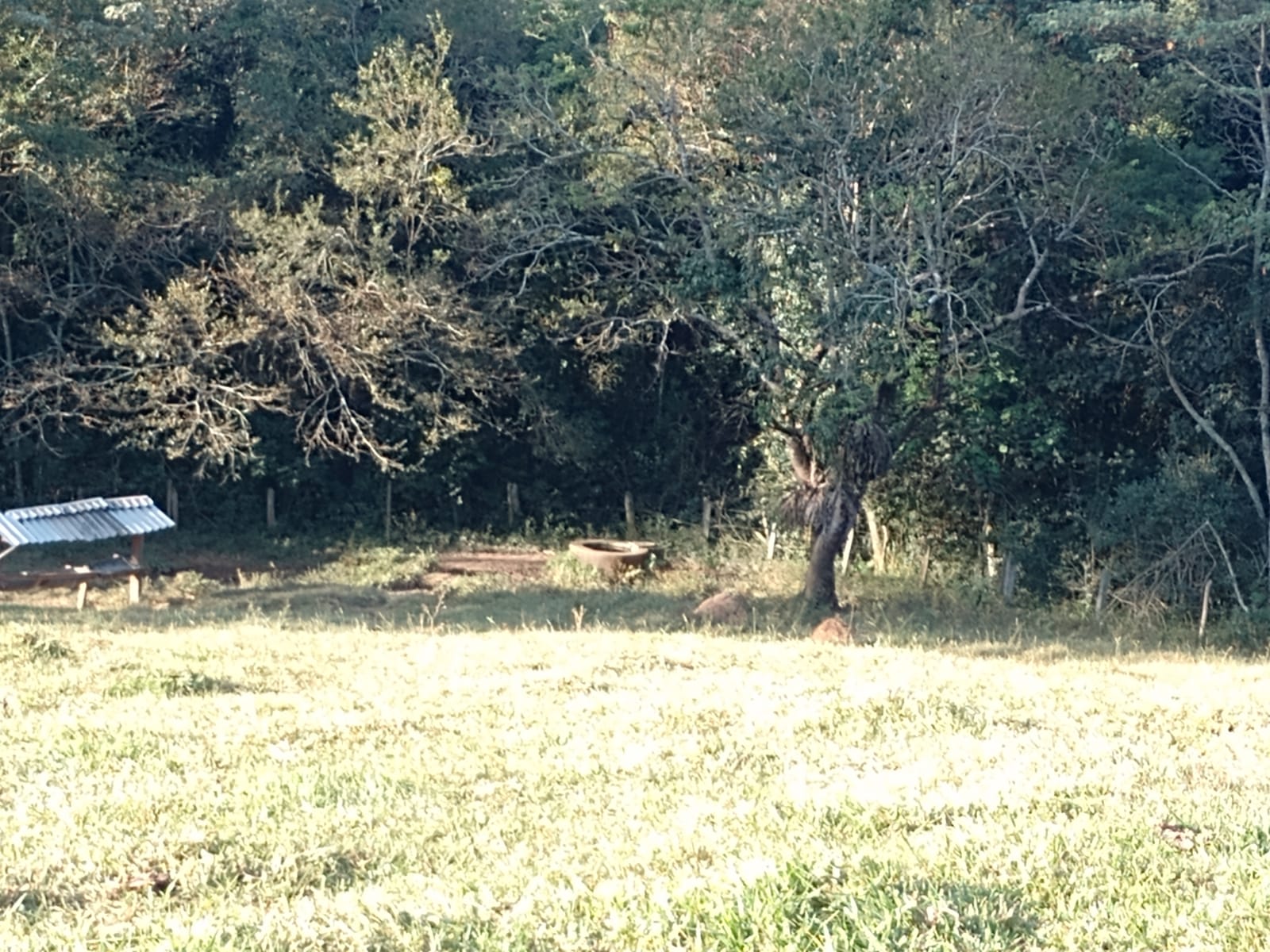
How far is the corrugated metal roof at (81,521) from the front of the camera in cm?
1429

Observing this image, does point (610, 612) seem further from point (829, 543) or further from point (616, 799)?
point (616, 799)

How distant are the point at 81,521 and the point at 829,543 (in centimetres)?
796

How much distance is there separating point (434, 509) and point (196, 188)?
5.70m

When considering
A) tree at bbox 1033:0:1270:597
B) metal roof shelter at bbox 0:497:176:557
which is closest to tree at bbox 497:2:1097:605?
tree at bbox 1033:0:1270:597

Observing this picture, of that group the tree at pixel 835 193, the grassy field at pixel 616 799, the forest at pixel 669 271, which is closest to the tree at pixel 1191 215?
the forest at pixel 669 271

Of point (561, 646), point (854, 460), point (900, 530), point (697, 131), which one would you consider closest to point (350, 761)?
point (561, 646)

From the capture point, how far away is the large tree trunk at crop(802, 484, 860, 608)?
15062 millimetres

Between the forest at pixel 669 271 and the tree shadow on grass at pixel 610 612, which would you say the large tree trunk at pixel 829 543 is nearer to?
the forest at pixel 669 271

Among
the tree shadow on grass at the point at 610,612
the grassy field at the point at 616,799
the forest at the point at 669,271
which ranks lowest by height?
the tree shadow on grass at the point at 610,612

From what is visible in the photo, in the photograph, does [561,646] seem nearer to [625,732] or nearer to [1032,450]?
[625,732]

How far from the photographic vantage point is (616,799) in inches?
200

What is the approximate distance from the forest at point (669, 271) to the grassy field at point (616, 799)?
5458 millimetres

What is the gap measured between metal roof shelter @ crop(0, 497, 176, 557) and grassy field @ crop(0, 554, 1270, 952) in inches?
199

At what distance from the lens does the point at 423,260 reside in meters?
18.0
